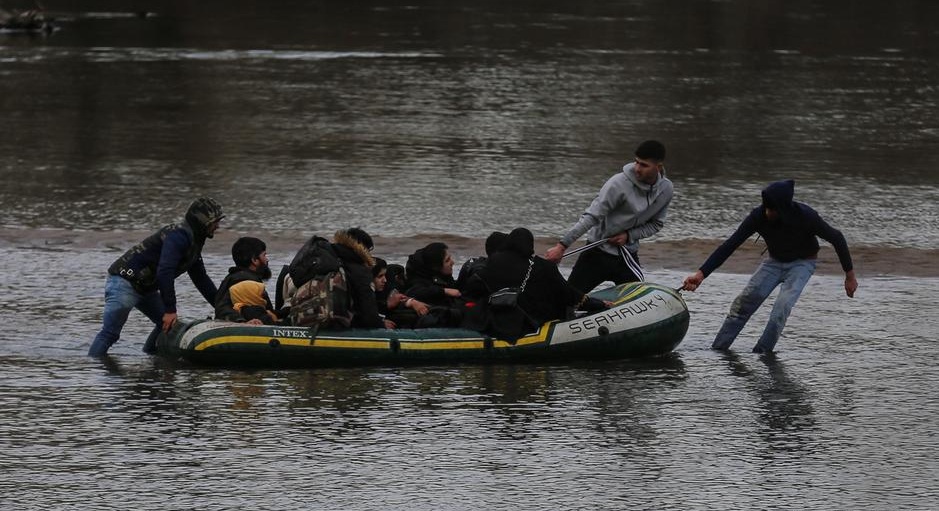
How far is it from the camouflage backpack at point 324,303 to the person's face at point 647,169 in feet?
7.89

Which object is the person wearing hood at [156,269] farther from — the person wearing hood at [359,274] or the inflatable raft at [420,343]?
the person wearing hood at [359,274]

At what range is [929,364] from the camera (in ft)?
37.1

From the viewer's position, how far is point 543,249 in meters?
15.5

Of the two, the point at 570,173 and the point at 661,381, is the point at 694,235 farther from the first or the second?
the point at 661,381

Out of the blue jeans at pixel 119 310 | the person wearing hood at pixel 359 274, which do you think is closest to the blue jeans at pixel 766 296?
the person wearing hood at pixel 359 274

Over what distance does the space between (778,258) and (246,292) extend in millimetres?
4044

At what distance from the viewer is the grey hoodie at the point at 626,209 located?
12023 mm

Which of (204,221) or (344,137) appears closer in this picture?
(204,221)

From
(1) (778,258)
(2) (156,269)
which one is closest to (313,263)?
(2) (156,269)

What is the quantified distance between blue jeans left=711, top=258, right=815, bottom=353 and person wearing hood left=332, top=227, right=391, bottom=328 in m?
2.61

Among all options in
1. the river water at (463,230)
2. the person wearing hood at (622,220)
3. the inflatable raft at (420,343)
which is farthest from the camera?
the person wearing hood at (622,220)

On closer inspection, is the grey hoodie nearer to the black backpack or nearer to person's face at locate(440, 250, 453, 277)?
person's face at locate(440, 250, 453, 277)

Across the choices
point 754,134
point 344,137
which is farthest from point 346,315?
point 754,134

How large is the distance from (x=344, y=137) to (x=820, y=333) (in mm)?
11688
